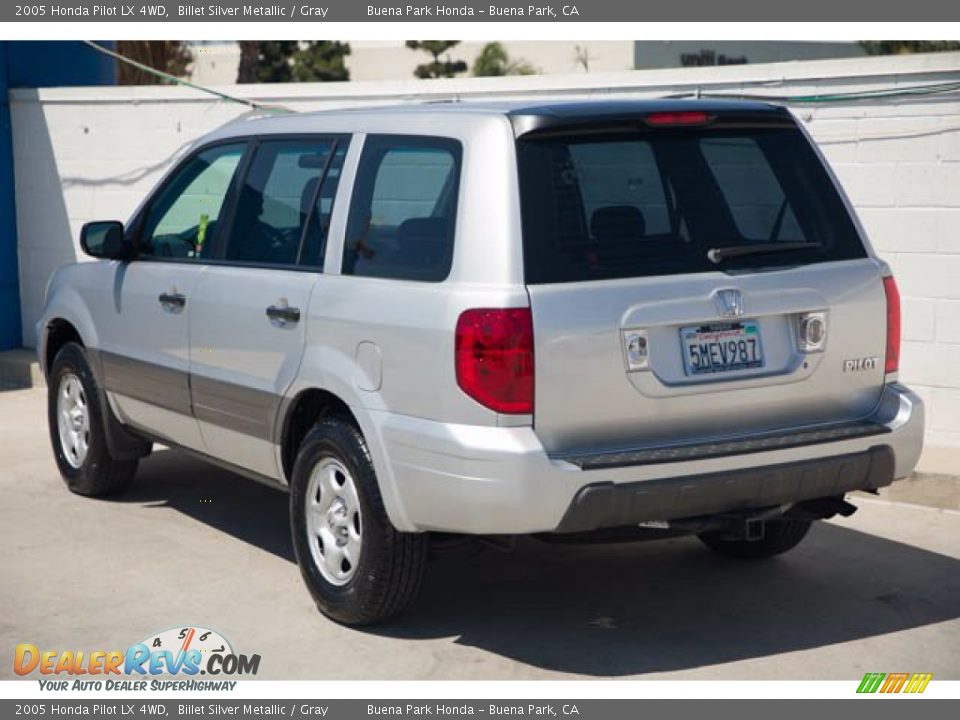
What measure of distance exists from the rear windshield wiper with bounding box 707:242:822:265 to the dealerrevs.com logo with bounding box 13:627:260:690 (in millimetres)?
2160

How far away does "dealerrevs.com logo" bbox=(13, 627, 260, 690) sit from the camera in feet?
17.0

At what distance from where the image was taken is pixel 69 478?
25.7 feet

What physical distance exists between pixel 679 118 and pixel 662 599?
195 cm

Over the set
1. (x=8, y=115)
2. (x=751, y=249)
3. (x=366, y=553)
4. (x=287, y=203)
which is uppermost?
(x=8, y=115)

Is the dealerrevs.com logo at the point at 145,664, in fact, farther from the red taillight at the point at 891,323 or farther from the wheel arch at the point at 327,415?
the red taillight at the point at 891,323

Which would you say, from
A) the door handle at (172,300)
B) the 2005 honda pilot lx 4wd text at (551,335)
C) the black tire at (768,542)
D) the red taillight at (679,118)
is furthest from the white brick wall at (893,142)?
the door handle at (172,300)

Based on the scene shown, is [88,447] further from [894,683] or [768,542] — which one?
[894,683]

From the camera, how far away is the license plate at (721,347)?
5141 mm

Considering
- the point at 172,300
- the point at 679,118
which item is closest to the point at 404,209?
the point at 679,118

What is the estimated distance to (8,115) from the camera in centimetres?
1228

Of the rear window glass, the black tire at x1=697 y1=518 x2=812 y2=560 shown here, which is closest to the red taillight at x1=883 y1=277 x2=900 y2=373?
the rear window glass
